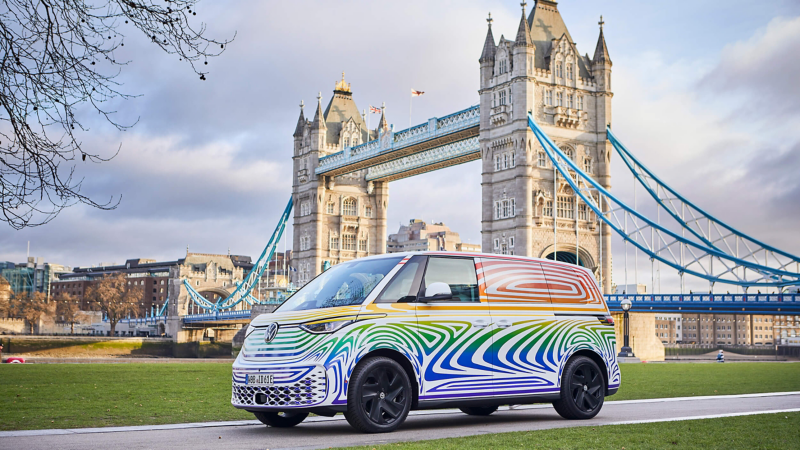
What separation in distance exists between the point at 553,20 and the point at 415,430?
161 ft

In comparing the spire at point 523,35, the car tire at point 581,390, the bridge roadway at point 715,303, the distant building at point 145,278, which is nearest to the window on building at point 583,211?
the bridge roadway at point 715,303

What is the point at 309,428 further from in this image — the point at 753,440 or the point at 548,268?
the point at 753,440

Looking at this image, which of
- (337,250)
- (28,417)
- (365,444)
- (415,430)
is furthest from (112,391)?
(337,250)

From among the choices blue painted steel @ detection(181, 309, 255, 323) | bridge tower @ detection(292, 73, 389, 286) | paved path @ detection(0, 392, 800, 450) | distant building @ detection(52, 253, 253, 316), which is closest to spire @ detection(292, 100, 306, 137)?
bridge tower @ detection(292, 73, 389, 286)

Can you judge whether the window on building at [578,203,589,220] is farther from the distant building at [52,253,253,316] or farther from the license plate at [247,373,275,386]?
the distant building at [52,253,253,316]

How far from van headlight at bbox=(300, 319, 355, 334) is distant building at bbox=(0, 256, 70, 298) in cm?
14443

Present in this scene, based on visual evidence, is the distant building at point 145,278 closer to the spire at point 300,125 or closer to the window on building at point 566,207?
the spire at point 300,125

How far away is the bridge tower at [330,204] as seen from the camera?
245ft

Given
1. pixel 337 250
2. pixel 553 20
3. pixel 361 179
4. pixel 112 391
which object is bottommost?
pixel 112 391

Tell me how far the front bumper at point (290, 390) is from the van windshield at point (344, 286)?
3.00ft

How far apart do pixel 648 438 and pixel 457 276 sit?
278 cm

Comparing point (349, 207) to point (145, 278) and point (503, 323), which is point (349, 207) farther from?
point (145, 278)

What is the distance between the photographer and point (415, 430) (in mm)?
9375

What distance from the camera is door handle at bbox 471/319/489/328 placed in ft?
32.0
